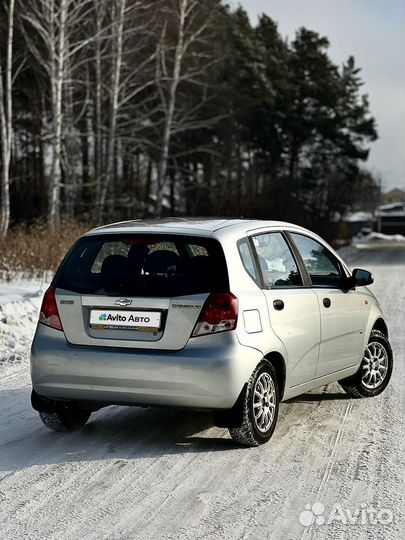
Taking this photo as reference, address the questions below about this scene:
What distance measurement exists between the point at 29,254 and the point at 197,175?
31108 millimetres

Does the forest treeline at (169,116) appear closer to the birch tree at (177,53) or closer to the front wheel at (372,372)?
the birch tree at (177,53)

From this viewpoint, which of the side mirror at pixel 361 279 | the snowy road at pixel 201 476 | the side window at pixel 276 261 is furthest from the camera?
the side mirror at pixel 361 279

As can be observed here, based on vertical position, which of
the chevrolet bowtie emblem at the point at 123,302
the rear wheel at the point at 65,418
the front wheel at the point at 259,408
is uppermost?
the chevrolet bowtie emblem at the point at 123,302

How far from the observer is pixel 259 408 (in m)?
6.08

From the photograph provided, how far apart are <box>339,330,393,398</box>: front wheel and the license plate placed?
2529 mm

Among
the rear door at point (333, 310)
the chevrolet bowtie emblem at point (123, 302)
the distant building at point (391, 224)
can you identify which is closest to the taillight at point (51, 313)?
the chevrolet bowtie emblem at point (123, 302)

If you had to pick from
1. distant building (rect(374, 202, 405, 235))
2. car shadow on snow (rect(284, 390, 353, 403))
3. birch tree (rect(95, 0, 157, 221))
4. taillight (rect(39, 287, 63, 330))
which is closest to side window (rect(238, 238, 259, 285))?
taillight (rect(39, 287, 63, 330))

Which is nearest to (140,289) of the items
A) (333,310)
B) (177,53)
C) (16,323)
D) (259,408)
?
(259,408)

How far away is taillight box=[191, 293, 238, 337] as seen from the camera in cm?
573

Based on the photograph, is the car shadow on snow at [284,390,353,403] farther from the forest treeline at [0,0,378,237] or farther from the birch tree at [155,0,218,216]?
the birch tree at [155,0,218,216]

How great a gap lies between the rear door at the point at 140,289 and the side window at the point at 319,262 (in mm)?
1334

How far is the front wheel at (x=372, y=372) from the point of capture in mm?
7758

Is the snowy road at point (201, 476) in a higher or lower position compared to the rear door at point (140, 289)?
lower

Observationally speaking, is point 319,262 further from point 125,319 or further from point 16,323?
point 16,323
